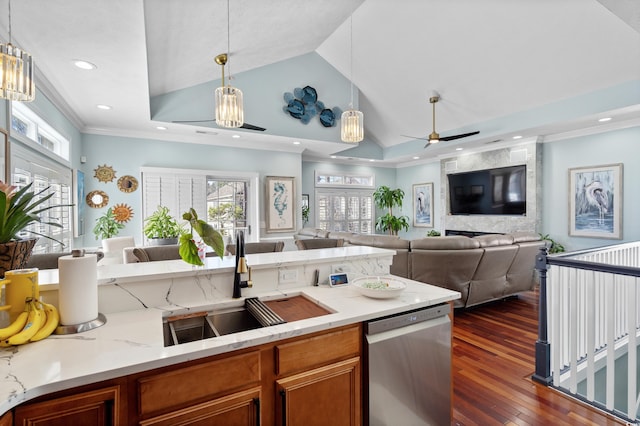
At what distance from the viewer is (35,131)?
331 cm

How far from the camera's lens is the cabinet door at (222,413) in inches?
42.9

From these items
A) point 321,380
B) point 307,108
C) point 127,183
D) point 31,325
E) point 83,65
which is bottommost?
point 321,380

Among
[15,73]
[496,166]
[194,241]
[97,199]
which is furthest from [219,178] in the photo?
[496,166]

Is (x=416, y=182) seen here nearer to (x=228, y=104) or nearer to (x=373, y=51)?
(x=373, y=51)

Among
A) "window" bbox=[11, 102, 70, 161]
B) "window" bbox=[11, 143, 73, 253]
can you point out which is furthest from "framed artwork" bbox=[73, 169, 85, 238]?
"window" bbox=[11, 102, 70, 161]

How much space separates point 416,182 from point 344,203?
2091mm

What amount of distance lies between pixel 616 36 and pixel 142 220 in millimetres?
7106

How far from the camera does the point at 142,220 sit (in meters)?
5.27

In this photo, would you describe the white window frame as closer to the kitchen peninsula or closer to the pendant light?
the pendant light

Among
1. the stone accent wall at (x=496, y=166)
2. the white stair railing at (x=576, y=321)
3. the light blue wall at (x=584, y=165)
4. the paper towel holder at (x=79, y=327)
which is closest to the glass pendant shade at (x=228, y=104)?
the paper towel holder at (x=79, y=327)

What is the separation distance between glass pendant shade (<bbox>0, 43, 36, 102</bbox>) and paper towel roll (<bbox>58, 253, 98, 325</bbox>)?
106 cm

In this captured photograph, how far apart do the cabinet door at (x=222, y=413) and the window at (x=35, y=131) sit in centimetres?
290

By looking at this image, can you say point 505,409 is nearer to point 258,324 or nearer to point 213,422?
point 258,324

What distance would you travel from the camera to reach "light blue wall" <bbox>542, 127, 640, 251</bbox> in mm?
4676
